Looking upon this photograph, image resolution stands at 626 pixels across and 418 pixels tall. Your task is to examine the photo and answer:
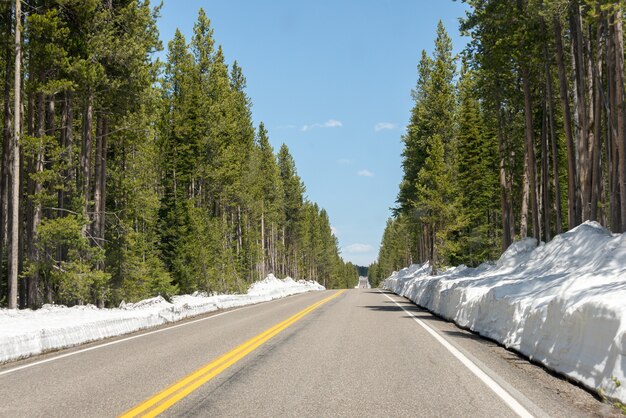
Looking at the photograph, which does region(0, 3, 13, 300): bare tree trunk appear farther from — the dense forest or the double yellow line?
the dense forest

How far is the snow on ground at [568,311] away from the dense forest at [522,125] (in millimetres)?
3101

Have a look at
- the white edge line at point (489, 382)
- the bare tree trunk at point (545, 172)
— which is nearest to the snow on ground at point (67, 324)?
the white edge line at point (489, 382)

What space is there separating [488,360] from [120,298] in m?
20.4

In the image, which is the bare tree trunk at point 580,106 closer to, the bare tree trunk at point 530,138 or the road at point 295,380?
the bare tree trunk at point 530,138

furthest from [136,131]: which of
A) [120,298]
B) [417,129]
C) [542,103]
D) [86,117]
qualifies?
[417,129]

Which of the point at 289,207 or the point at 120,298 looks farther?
the point at 289,207

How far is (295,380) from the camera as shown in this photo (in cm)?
700

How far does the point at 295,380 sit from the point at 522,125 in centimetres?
3292

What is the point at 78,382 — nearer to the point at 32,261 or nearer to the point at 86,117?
the point at 32,261

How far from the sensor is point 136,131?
25.7 m

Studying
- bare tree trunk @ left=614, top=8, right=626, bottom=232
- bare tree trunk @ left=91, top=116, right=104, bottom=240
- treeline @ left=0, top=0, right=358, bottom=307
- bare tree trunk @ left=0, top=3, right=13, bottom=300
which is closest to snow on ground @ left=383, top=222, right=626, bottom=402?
bare tree trunk @ left=614, top=8, right=626, bottom=232

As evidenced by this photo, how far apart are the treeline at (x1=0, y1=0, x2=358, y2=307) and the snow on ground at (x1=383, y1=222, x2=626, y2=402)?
1367 cm

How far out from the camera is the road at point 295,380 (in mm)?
5566

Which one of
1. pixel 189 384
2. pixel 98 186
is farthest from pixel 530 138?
pixel 189 384
